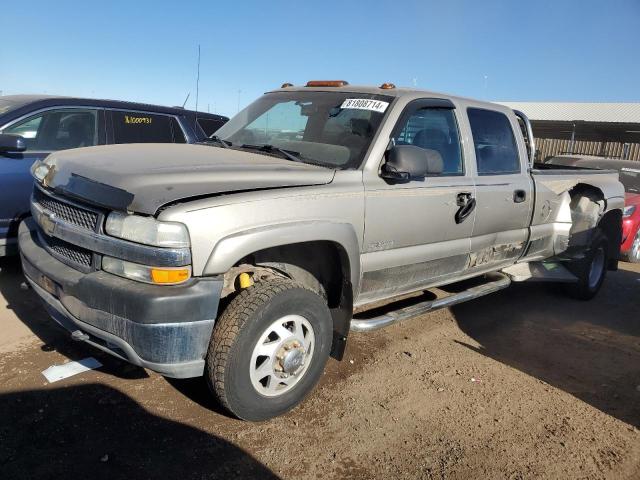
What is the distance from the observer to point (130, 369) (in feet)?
11.7

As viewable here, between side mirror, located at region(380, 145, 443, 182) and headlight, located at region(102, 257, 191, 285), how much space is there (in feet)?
4.97

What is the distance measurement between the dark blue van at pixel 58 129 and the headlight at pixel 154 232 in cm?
289

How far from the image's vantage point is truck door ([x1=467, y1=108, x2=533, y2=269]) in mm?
4348

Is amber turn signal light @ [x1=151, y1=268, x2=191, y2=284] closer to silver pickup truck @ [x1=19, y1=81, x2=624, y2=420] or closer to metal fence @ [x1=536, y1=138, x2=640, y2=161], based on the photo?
silver pickup truck @ [x1=19, y1=81, x2=624, y2=420]

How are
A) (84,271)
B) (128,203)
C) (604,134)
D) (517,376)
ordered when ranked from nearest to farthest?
1. (128,203)
2. (84,271)
3. (517,376)
4. (604,134)

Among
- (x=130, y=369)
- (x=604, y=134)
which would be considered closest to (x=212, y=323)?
(x=130, y=369)

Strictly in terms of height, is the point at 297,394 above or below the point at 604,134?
below

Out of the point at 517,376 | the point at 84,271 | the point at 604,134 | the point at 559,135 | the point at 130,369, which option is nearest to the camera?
the point at 84,271

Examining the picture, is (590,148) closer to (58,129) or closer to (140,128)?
(140,128)

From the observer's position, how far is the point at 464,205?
13.4 ft

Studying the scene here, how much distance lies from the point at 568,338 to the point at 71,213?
170 inches

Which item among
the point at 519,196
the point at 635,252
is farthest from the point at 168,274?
the point at 635,252

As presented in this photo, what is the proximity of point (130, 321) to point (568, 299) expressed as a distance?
211 inches

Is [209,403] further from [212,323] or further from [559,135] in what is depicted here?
[559,135]
